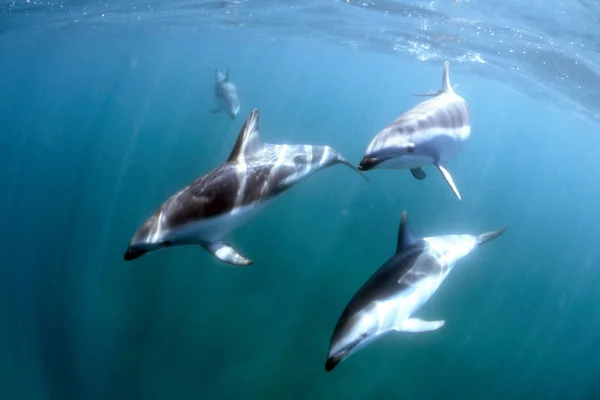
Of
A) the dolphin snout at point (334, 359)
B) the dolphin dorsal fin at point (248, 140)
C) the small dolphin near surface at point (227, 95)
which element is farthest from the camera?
the small dolphin near surface at point (227, 95)

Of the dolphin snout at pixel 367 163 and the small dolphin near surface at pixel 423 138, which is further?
the small dolphin near surface at pixel 423 138

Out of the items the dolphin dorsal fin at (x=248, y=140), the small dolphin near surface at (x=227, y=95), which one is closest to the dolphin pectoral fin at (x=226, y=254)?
the dolphin dorsal fin at (x=248, y=140)

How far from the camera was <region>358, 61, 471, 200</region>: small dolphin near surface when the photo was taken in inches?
158

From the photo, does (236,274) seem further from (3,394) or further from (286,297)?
(3,394)

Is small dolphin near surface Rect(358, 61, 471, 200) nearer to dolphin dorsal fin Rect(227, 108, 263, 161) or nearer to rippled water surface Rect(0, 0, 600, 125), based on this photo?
dolphin dorsal fin Rect(227, 108, 263, 161)

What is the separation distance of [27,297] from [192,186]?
1321 cm

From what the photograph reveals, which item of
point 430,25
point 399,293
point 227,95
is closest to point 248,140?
point 399,293

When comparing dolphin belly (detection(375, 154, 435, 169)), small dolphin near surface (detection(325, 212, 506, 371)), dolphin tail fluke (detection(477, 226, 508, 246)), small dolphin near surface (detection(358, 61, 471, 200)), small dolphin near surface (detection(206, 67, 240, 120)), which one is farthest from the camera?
small dolphin near surface (detection(206, 67, 240, 120))

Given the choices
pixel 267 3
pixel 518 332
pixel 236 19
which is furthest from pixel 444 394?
pixel 236 19

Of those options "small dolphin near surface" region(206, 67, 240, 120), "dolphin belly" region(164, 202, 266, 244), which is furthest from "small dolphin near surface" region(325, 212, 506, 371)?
"small dolphin near surface" region(206, 67, 240, 120)

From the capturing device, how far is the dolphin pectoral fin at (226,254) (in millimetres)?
3705

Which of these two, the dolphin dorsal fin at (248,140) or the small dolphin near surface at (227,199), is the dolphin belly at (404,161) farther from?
the dolphin dorsal fin at (248,140)

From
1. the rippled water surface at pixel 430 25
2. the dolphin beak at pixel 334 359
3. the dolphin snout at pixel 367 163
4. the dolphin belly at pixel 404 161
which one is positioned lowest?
the rippled water surface at pixel 430 25

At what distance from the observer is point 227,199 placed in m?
3.72
